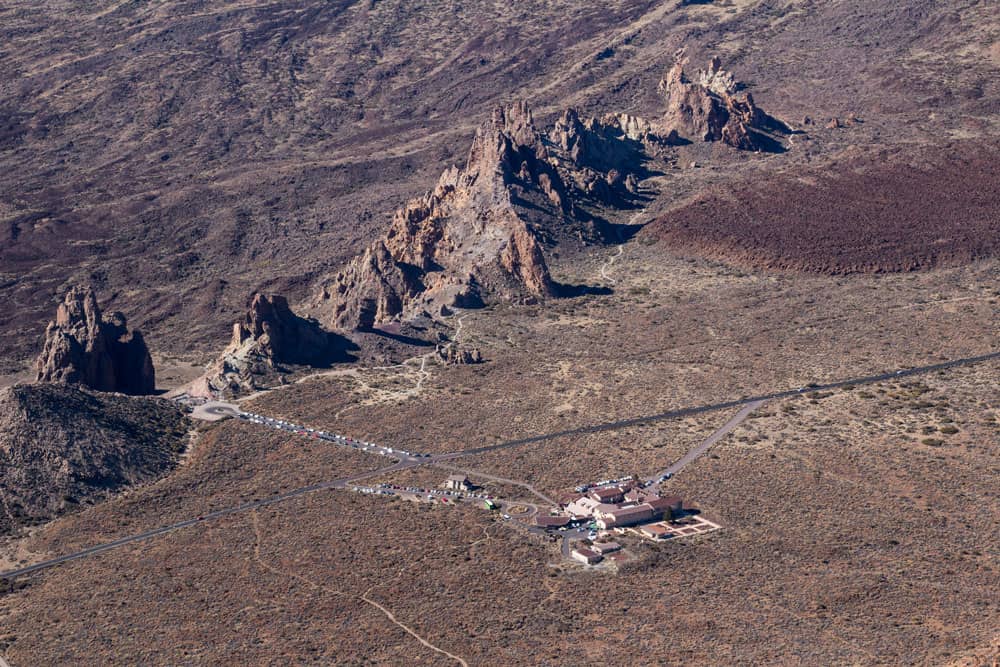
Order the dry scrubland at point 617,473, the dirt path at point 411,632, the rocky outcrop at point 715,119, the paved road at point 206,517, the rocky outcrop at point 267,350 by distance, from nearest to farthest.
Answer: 1. the dirt path at point 411,632
2. the dry scrubland at point 617,473
3. the paved road at point 206,517
4. the rocky outcrop at point 267,350
5. the rocky outcrop at point 715,119

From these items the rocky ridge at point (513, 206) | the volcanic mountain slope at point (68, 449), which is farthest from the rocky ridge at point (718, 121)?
the volcanic mountain slope at point (68, 449)

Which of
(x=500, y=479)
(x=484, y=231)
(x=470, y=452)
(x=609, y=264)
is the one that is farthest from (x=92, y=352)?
(x=609, y=264)

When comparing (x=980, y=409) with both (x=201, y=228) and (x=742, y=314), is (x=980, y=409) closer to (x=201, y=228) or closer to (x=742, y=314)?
(x=742, y=314)

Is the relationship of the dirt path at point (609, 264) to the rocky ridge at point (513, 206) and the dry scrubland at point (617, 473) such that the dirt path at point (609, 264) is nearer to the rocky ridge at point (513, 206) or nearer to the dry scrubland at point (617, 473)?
the dry scrubland at point (617, 473)

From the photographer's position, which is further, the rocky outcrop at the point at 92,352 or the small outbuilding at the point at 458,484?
the rocky outcrop at the point at 92,352

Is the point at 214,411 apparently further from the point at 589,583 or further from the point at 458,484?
the point at 589,583

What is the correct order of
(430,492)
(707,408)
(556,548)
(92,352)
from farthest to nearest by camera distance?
(92,352), (707,408), (430,492), (556,548)

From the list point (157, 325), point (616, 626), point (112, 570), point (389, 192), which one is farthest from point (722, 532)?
point (389, 192)
